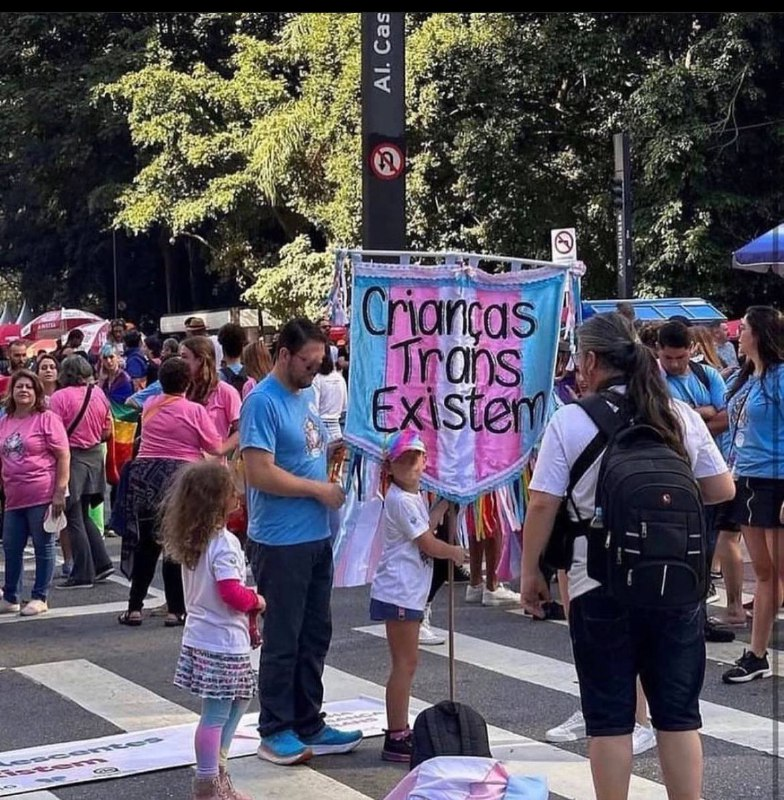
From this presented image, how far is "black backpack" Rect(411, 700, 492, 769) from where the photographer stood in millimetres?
4527

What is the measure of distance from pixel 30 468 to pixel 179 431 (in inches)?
49.3

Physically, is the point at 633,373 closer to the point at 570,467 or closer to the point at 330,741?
the point at 570,467

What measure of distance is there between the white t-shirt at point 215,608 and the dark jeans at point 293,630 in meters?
0.35

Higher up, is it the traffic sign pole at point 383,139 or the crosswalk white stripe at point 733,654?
the traffic sign pole at point 383,139

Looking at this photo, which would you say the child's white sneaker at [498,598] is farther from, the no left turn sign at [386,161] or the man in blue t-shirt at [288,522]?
the man in blue t-shirt at [288,522]

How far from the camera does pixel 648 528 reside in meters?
4.02

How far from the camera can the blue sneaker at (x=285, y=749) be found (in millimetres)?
5523

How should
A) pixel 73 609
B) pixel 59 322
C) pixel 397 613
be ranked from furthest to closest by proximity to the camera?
pixel 59 322 < pixel 73 609 < pixel 397 613

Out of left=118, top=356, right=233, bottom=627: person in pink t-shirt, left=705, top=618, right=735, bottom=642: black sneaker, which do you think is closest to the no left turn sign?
left=118, top=356, right=233, bottom=627: person in pink t-shirt

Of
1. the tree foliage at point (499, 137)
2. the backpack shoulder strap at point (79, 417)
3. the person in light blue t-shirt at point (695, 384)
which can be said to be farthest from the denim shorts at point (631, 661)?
the tree foliage at point (499, 137)

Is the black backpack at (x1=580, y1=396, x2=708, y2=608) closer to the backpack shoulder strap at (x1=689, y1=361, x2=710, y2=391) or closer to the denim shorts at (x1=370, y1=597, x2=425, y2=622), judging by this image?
the denim shorts at (x1=370, y1=597, x2=425, y2=622)

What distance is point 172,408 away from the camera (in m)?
8.29

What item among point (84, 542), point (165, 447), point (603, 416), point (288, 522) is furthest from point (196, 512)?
point (84, 542)
